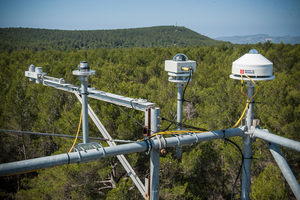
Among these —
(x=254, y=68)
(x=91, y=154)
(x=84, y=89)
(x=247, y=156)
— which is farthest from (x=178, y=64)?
(x=91, y=154)

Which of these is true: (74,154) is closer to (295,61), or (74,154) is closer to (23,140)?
(23,140)

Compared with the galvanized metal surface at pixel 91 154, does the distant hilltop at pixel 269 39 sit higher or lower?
higher

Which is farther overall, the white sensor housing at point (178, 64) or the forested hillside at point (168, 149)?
the forested hillside at point (168, 149)

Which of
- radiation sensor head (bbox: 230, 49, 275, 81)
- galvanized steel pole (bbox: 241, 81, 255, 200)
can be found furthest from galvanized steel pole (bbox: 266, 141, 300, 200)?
radiation sensor head (bbox: 230, 49, 275, 81)

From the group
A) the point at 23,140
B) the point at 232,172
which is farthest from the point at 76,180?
the point at 23,140

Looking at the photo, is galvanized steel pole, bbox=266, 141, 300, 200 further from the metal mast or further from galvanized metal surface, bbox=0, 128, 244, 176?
the metal mast

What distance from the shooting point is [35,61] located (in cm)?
4200

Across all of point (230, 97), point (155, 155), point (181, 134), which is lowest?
point (230, 97)

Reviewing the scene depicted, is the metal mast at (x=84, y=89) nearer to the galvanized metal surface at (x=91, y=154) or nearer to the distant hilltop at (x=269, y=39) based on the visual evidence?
the galvanized metal surface at (x=91, y=154)

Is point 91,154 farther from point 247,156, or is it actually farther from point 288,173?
point 288,173

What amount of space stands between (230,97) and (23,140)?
17.7 m

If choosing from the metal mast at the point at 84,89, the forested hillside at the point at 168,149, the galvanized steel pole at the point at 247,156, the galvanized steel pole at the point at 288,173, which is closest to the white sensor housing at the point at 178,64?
the galvanized steel pole at the point at 247,156

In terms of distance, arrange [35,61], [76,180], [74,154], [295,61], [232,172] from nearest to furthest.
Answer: [74,154] < [76,180] < [232,172] < [295,61] < [35,61]

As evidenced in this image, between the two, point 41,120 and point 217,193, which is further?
point 41,120
